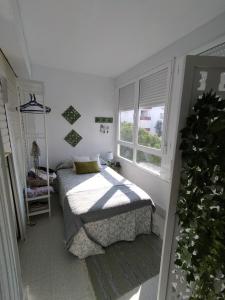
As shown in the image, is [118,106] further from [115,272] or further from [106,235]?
[115,272]

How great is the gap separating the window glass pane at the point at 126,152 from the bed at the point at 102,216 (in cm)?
125

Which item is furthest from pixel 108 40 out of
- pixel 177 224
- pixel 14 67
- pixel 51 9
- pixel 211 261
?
pixel 211 261

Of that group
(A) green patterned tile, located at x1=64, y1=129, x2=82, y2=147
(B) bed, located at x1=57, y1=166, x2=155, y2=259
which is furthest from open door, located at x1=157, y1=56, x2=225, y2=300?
(A) green patterned tile, located at x1=64, y1=129, x2=82, y2=147

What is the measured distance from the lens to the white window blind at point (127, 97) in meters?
3.38

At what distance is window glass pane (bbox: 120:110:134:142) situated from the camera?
11.5 ft

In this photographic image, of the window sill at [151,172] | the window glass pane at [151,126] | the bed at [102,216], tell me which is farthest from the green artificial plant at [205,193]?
the window glass pane at [151,126]

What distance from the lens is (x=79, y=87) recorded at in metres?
3.62

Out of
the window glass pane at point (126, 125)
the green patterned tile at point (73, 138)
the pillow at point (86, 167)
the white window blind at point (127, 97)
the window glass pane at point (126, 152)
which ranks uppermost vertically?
the white window blind at point (127, 97)

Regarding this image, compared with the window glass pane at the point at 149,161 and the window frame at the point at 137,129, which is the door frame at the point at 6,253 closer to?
the window frame at the point at 137,129

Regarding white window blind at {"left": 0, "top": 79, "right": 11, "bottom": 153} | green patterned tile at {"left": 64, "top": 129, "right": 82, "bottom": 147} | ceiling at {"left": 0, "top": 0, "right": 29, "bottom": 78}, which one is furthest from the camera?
green patterned tile at {"left": 64, "top": 129, "right": 82, "bottom": 147}

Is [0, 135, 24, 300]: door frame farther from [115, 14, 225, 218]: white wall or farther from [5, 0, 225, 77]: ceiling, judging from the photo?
[5, 0, 225, 77]: ceiling

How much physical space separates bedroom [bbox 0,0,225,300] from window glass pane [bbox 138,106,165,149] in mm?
19

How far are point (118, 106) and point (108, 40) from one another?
1829 millimetres

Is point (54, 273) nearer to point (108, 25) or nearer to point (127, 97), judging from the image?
point (108, 25)
